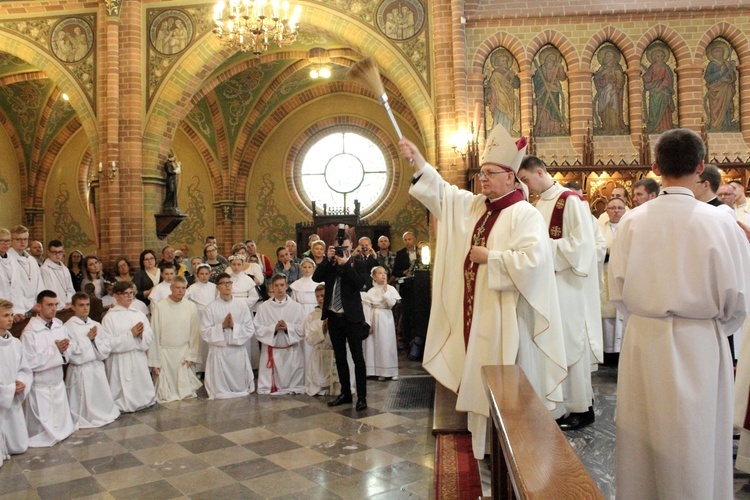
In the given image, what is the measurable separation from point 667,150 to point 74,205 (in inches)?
746

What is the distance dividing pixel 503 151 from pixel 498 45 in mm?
8379

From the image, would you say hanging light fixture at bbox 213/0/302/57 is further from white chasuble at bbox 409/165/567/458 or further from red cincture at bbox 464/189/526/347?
red cincture at bbox 464/189/526/347

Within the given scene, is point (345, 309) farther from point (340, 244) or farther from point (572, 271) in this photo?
point (572, 271)

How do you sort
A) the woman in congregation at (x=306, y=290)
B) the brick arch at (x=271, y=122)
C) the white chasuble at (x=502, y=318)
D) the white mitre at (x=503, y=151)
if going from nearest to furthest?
the white chasuble at (x=502, y=318) < the white mitre at (x=503, y=151) < the woman in congregation at (x=306, y=290) < the brick arch at (x=271, y=122)

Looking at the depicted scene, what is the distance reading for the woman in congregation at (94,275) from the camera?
9.05m

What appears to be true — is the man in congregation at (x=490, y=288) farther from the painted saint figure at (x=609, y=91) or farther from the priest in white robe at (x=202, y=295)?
the painted saint figure at (x=609, y=91)

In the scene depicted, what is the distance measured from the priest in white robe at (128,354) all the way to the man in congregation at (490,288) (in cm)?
396

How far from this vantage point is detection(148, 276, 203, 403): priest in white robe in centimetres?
738

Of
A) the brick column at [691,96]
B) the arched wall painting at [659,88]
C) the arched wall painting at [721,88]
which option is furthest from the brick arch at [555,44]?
the arched wall painting at [721,88]

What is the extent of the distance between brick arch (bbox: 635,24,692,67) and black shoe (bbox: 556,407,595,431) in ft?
28.3

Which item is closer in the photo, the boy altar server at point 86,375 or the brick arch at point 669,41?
the boy altar server at point 86,375

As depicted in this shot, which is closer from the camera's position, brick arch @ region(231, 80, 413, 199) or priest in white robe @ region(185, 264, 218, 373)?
priest in white robe @ region(185, 264, 218, 373)

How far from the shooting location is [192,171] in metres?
19.0

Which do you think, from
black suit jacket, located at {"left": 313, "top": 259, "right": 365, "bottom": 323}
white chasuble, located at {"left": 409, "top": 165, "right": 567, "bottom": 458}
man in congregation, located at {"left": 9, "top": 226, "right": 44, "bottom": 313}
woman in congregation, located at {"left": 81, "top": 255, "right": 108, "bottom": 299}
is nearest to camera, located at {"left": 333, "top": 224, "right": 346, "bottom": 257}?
black suit jacket, located at {"left": 313, "top": 259, "right": 365, "bottom": 323}
